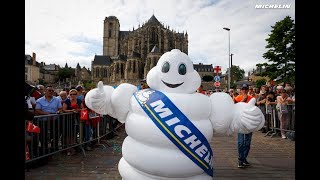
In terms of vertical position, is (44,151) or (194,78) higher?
(194,78)

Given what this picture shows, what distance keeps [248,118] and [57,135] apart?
4.62 m

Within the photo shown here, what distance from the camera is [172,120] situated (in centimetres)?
322

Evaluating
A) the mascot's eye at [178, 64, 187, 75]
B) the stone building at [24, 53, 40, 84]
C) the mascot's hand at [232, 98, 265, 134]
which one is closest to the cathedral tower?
the stone building at [24, 53, 40, 84]

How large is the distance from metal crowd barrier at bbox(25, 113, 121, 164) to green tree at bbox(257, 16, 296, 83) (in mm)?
20087

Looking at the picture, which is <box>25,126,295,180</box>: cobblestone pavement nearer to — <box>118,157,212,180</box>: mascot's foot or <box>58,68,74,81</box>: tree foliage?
<box>118,157,212,180</box>: mascot's foot

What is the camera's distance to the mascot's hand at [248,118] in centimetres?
349

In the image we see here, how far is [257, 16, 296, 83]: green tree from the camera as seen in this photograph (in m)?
22.8

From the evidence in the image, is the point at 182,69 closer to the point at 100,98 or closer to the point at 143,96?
the point at 143,96

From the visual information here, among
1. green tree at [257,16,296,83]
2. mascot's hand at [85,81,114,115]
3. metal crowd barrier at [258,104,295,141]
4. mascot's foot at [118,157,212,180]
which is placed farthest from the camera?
green tree at [257,16,296,83]

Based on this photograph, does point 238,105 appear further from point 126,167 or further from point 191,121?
point 126,167
